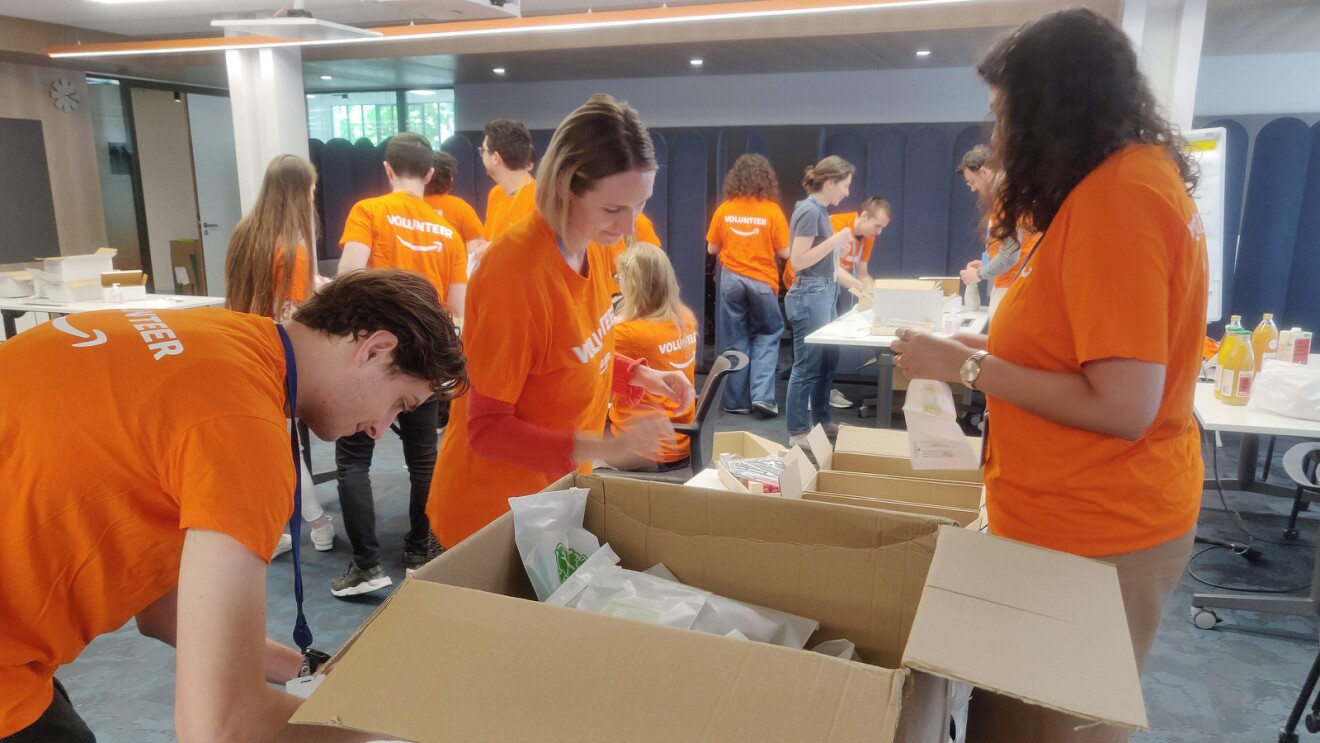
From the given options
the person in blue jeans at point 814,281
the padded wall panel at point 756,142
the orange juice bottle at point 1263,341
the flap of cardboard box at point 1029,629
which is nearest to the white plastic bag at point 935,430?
the flap of cardboard box at point 1029,629

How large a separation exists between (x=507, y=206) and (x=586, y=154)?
2.92m

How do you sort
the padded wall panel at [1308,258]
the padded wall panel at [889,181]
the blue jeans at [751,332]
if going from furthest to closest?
the padded wall panel at [889,181] < the blue jeans at [751,332] < the padded wall panel at [1308,258]

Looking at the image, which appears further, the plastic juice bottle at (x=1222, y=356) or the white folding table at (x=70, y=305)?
the white folding table at (x=70, y=305)

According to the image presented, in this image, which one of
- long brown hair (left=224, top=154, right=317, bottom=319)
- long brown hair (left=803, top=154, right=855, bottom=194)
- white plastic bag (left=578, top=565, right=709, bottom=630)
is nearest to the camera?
white plastic bag (left=578, top=565, right=709, bottom=630)

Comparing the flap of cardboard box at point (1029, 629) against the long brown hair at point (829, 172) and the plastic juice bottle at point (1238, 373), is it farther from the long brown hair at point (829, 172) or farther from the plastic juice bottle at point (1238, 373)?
the long brown hair at point (829, 172)

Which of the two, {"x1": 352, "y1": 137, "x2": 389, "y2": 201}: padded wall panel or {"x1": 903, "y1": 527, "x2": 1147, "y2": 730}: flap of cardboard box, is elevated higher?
{"x1": 352, "y1": 137, "x2": 389, "y2": 201}: padded wall panel

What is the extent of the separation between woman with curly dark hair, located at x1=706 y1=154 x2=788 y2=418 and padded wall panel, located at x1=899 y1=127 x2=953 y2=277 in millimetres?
1380

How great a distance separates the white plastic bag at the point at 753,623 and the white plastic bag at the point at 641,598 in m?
0.02

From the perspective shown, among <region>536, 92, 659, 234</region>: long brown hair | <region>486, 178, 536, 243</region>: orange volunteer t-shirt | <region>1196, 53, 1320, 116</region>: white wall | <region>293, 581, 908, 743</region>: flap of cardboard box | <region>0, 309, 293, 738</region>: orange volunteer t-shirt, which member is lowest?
<region>293, 581, 908, 743</region>: flap of cardboard box

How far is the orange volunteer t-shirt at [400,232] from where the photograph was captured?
10.7ft

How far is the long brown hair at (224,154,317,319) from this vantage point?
2676 mm

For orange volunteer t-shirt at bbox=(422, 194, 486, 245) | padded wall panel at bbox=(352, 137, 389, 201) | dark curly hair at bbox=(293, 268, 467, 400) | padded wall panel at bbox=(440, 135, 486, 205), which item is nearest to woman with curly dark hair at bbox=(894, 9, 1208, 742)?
dark curly hair at bbox=(293, 268, 467, 400)

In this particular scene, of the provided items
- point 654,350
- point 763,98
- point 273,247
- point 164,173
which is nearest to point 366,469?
point 273,247

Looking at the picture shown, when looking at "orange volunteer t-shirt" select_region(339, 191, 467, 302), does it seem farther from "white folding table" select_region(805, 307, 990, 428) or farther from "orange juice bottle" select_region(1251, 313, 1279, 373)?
"orange juice bottle" select_region(1251, 313, 1279, 373)
